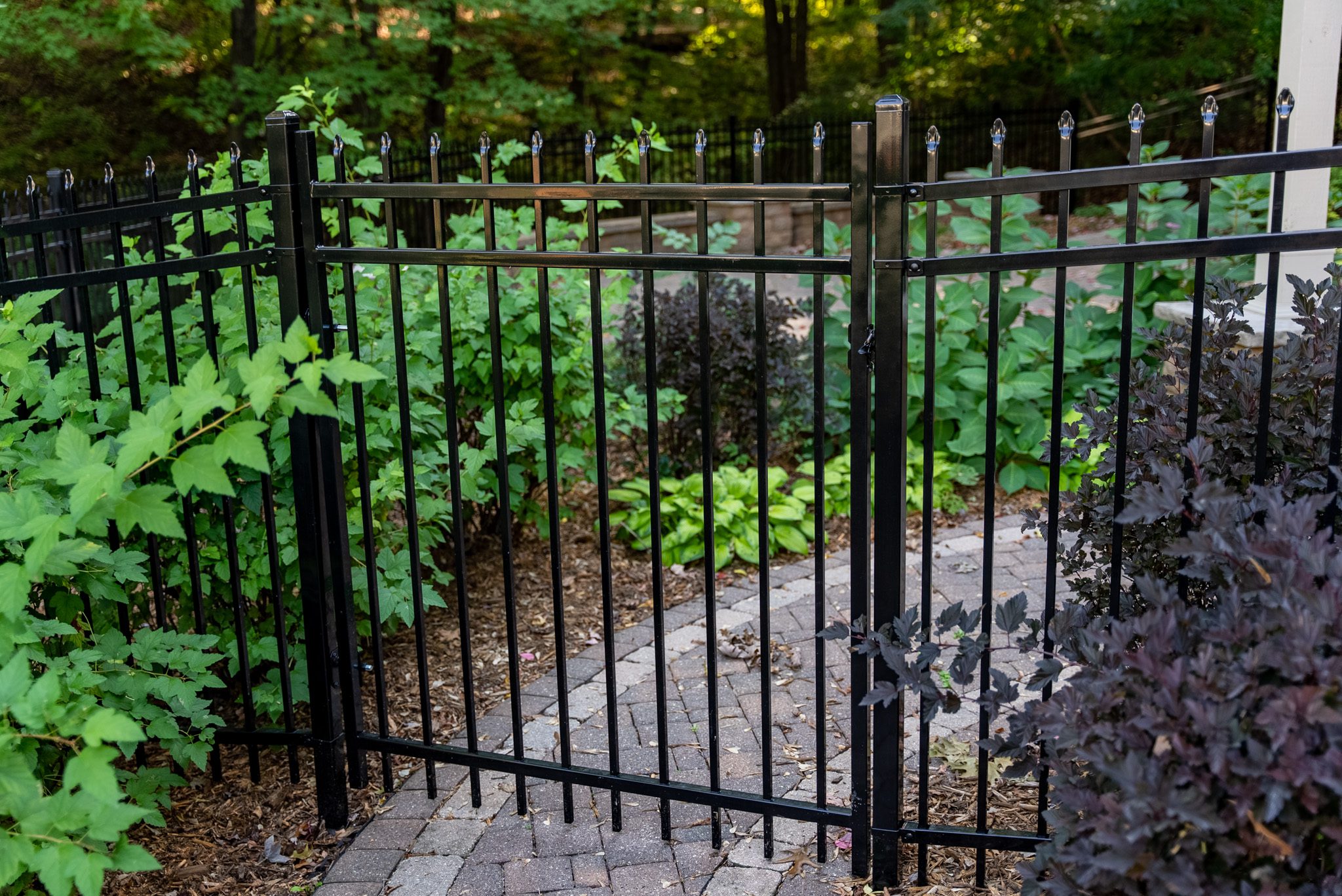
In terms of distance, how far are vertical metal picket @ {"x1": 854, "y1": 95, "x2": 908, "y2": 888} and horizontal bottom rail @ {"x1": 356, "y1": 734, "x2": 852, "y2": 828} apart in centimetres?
12

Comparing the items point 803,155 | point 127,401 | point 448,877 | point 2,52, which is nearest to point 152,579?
point 127,401

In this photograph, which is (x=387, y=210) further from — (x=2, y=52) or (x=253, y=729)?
(x=2, y=52)

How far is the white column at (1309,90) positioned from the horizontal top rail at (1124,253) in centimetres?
285

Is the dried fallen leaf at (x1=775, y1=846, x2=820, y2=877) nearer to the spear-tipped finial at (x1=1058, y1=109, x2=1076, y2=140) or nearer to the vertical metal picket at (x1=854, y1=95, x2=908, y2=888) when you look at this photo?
the vertical metal picket at (x1=854, y1=95, x2=908, y2=888)

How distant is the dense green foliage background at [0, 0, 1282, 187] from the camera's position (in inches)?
551

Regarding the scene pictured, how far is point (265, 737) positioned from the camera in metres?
3.32

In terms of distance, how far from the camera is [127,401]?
10.3ft

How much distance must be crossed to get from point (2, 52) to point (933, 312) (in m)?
14.2

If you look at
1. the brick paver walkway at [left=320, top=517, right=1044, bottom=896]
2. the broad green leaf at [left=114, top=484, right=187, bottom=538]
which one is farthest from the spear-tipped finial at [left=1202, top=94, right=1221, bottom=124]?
the broad green leaf at [left=114, top=484, right=187, bottom=538]

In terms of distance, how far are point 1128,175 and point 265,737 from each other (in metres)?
2.68

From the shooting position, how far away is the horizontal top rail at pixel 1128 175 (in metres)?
2.11

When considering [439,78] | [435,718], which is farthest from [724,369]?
[439,78]

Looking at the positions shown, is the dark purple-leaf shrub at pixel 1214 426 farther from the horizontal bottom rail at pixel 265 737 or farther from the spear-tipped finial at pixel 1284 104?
the horizontal bottom rail at pixel 265 737

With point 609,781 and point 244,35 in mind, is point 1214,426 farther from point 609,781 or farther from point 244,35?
point 244,35
